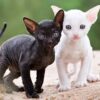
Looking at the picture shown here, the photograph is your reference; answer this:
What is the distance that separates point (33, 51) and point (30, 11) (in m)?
3.20

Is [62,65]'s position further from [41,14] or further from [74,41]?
[41,14]

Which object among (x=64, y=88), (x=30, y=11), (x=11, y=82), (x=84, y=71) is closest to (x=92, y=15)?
(x=84, y=71)

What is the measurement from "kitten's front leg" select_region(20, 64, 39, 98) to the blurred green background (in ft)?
9.93

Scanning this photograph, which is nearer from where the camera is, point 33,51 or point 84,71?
point 33,51

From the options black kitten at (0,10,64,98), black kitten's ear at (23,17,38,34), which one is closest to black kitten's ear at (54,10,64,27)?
black kitten at (0,10,64,98)

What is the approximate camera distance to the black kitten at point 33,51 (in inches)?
113

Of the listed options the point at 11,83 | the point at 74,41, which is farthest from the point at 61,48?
the point at 11,83

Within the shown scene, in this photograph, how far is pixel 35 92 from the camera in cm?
296

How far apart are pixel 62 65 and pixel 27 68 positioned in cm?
21

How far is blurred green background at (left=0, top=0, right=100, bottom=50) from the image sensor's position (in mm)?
6012

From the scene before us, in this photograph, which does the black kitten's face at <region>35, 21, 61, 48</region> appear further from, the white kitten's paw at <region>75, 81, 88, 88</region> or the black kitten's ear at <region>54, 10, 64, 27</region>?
the white kitten's paw at <region>75, 81, 88, 88</region>

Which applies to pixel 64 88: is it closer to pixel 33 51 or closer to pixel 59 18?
pixel 33 51

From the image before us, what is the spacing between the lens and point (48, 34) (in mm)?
2852

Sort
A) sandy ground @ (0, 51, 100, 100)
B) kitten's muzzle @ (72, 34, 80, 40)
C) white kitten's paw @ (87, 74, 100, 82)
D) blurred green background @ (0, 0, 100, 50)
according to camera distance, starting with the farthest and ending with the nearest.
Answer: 1. blurred green background @ (0, 0, 100, 50)
2. white kitten's paw @ (87, 74, 100, 82)
3. kitten's muzzle @ (72, 34, 80, 40)
4. sandy ground @ (0, 51, 100, 100)
